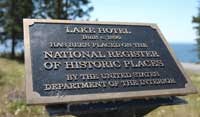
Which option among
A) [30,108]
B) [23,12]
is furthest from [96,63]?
[23,12]

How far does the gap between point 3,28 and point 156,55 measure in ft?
67.3

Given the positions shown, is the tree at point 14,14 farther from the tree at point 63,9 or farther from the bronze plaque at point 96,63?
the bronze plaque at point 96,63

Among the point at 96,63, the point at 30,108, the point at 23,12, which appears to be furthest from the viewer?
the point at 23,12

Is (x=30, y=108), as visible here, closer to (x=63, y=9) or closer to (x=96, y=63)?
(x=96, y=63)

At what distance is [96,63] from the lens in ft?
19.9

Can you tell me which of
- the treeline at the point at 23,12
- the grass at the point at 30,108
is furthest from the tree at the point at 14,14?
the grass at the point at 30,108

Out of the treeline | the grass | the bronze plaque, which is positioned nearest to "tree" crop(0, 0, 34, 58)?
the treeline

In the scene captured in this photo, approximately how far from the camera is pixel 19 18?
82.4 ft

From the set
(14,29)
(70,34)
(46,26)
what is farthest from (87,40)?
(14,29)

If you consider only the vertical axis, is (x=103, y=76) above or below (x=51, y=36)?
below

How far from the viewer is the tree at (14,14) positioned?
25062 mm

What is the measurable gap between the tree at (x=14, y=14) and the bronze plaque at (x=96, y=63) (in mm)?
19041

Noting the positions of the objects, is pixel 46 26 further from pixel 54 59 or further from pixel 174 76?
pixel 174 76

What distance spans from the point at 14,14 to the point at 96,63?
19997 millimetres
